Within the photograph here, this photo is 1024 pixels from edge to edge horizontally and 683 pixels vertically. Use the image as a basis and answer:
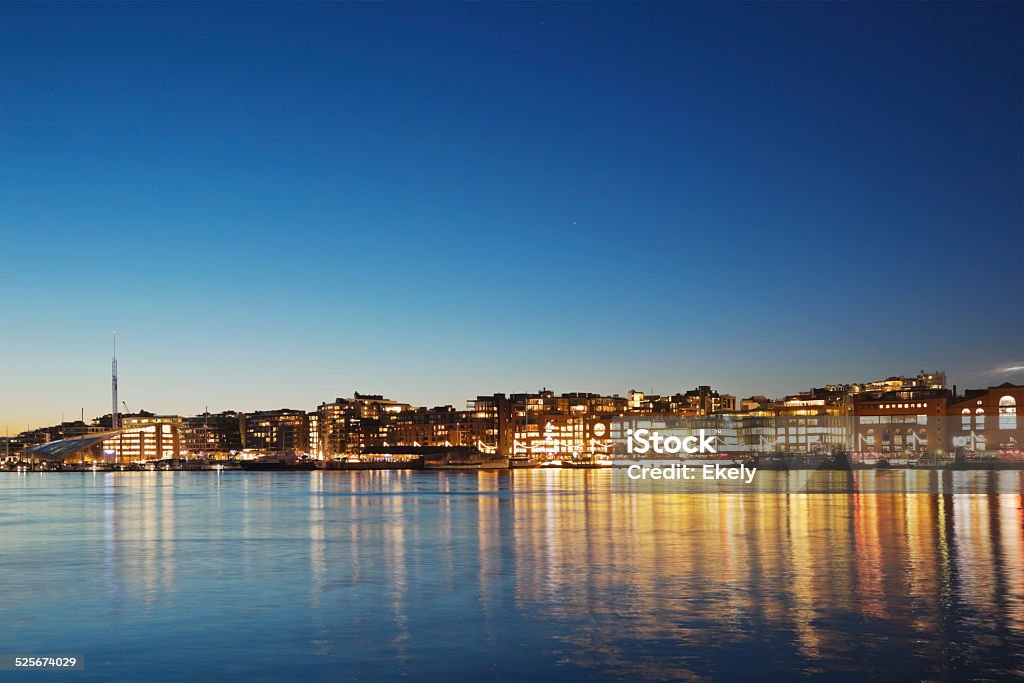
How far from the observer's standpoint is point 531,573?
24500 millimetres

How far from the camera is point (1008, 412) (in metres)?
167

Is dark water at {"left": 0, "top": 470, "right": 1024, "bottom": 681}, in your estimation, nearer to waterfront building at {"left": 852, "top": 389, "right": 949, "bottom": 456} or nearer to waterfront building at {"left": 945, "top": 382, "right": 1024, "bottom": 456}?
waterfront building at {"left": 945, "top": 382, "right": 1024, "bottom": 456}

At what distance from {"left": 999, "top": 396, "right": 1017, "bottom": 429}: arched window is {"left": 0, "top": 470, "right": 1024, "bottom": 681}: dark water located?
139778mm

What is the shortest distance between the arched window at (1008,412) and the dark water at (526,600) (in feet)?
459

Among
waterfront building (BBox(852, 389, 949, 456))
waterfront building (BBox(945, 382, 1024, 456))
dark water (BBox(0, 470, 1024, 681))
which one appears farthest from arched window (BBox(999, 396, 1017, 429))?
dark water (BBox(0, 470, 1024, 681))

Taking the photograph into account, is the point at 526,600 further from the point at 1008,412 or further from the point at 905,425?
the point at 905,425

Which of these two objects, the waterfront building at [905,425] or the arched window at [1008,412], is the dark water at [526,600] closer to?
the arched window at [1008,412]

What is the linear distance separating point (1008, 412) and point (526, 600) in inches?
6627

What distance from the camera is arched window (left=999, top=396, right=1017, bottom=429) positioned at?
166000mm

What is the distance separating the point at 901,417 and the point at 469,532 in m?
170

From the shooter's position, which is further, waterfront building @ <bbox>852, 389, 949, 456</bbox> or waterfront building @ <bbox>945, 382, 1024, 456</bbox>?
waterfront building @ <bbox>852, 389, 949, 456</bbox>

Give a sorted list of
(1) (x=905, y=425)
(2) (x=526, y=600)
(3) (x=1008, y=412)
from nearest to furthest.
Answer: (2) (x=526, y=600)
(3) (x=1008, y=412)
(1) (x=905, y=425)

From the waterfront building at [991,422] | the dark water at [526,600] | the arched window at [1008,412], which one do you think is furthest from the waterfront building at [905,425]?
the dark water at [526,600]

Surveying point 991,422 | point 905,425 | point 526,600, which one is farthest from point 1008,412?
point 526,600
